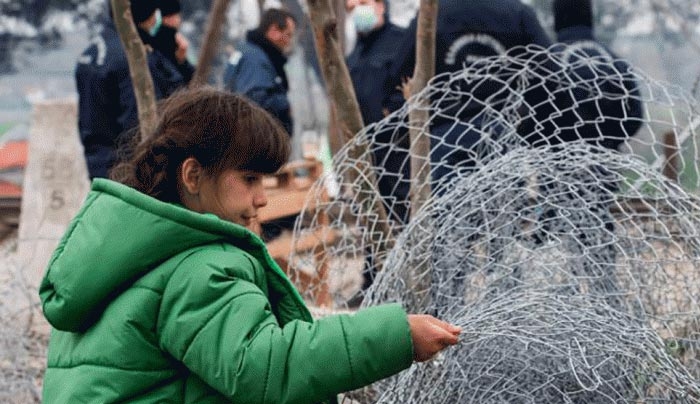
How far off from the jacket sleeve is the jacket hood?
0.24ft

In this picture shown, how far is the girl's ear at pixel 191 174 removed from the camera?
2041mm

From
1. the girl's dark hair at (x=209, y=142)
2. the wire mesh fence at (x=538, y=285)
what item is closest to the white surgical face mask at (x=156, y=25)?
the wire mesh fence at (x=538, y=285)

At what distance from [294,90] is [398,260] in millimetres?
10547

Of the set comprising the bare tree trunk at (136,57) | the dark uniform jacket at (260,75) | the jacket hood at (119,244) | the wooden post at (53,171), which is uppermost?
the jacket hood at (119,244)

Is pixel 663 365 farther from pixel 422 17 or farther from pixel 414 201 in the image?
pixel 422 17

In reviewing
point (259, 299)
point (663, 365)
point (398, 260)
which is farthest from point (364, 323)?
point (398, 260)

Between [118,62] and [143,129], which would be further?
[118,62]

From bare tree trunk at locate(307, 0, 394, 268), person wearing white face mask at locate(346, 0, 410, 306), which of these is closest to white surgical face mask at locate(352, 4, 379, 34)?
person wearing white face mask at locate(346, 0, 410, 306)

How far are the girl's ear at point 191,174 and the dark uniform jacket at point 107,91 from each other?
2585 mm

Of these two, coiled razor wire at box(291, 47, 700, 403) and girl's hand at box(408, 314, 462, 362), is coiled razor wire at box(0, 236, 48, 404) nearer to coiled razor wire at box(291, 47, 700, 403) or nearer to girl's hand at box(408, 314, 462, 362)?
coiled razor wire at box(291, 47, 700, 403)

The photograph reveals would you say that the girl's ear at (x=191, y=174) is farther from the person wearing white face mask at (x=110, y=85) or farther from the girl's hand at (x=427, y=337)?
the person wearing white face mask at (x=110, y=85)

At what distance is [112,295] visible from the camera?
76.0 inches

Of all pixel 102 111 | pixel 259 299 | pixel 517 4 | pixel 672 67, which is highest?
pixel 259 299

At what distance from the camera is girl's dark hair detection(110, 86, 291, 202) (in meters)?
2.03
